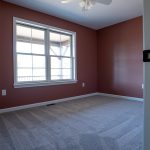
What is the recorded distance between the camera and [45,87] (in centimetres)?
401

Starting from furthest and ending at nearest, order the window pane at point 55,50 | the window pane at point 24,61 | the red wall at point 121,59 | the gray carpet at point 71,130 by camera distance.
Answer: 1. the red wall at point 121,59
2. the window pane at point 55,50
3. the window pane at point 24,61
4. the gray carpet at point 71,130

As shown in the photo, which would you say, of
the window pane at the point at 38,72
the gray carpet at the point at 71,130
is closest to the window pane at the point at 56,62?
the window pane at the point at 38,72

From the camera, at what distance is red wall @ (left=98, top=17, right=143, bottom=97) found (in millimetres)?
4562

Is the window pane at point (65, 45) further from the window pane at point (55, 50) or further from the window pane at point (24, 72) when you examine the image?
the window pane at point (24, 72)

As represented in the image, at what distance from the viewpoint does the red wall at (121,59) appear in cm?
456

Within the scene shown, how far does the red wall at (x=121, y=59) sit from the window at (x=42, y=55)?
1.39 meters

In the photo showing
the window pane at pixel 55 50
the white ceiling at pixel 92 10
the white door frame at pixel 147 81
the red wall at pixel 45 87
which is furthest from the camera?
the window pane at pixel 55 50

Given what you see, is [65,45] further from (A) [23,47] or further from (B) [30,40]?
(A) [23,47]

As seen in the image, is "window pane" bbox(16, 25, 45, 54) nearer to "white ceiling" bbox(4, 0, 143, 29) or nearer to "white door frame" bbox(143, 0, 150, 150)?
"white ceiling" bbox(4, 0, 143, 29)

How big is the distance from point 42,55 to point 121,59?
2798 mm

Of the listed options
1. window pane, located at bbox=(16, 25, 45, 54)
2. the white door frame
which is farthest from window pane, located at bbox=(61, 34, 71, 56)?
the white door frame

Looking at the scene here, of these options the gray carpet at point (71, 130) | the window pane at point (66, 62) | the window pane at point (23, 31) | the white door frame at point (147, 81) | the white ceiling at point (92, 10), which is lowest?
the gray carpet at point (71, 130)

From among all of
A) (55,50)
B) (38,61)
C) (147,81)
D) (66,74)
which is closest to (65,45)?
(55,50)

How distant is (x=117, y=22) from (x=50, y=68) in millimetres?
2932
